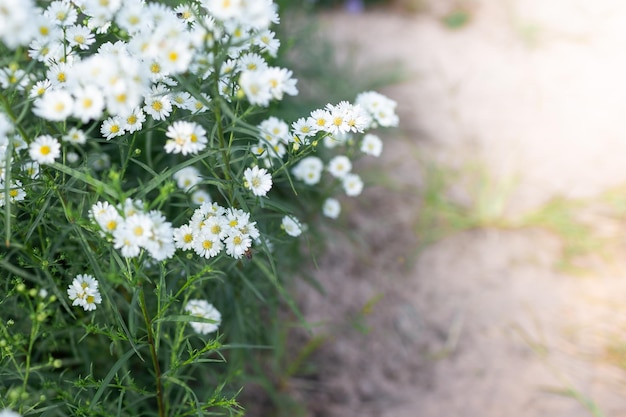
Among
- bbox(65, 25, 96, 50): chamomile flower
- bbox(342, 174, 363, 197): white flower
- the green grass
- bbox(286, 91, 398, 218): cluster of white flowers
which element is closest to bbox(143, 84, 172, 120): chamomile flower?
bbox(65, 25, 96, 50): chamomile flower

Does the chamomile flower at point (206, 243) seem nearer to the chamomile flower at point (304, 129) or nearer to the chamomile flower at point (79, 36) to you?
the chamomile flower at point (304, 129)

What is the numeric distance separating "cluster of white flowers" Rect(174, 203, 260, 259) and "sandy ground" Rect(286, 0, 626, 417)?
1025mm

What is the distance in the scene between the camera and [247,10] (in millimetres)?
898

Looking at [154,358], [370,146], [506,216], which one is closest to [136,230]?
[154,358]

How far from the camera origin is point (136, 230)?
96 cm

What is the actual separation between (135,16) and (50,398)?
96 cm

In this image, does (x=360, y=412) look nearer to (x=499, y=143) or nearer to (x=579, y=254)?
(x=579, y=254)

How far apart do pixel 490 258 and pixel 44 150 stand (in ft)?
7.24

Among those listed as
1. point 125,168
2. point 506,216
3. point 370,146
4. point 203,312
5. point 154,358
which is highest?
point 506,216

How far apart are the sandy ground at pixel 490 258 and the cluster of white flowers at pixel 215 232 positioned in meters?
1.02

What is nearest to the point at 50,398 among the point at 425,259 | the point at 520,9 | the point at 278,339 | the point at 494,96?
the point at 278,339

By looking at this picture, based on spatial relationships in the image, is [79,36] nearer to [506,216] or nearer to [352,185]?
[352,185]

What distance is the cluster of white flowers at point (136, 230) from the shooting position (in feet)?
3.14

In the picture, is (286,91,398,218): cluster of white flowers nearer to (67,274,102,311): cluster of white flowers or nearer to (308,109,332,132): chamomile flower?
(308,109,332,132): chamomile flower
